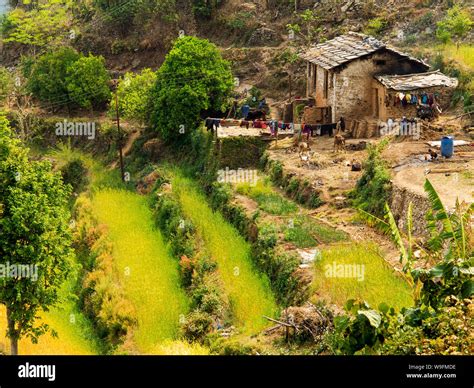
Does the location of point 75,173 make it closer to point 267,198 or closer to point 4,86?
point 4,86

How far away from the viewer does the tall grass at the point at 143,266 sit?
909 inches

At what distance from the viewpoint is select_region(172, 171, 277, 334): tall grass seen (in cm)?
2175

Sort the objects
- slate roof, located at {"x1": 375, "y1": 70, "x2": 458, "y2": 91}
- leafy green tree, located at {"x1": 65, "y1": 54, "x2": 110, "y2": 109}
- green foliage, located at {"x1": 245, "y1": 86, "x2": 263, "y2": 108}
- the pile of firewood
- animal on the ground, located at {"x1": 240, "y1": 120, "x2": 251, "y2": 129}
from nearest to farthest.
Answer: the pile of firewood, slate roof, located at {"x1": 375, "y1": 70, "x2": 458, "y2": 91}, animal on the ground, located at {"x1": 240, "y1": 120, "x2": 251, "y2": 129}, green foliage, located at {"x1": 245, "y1": 86, "x2": 263, "y2": 108}, leafy green tree, located at {"x1": 65, "y1": 54, "x2": 110, "y2": 109}

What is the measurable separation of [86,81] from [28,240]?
88.1ft

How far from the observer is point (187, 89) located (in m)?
38.6

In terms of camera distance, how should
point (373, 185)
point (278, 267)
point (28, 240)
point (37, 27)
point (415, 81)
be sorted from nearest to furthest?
point (28, 240)
point (278, 267)
point (373, 185)
point (415, 81)
point (37, 27)

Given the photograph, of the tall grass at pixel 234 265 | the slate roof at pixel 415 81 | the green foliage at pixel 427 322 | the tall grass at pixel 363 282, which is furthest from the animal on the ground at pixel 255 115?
the green foliage at pixel 427 322

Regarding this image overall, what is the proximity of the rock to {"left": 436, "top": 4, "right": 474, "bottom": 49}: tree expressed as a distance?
12045mm

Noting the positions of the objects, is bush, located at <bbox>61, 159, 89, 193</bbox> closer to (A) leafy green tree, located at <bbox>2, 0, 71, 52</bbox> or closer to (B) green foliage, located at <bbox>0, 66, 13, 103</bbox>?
(B) green foliage, located at <bbox>0, 66, 13, 103</bbox>

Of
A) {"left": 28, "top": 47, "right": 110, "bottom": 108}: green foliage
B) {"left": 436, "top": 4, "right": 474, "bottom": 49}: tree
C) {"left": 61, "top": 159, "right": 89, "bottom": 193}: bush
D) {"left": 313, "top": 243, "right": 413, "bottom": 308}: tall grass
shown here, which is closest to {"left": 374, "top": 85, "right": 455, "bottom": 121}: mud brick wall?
{"left": 436, "top": 4, "right": 474, "bottom": 49}: tree

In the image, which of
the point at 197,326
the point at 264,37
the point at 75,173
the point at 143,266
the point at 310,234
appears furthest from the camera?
the point at 264,37

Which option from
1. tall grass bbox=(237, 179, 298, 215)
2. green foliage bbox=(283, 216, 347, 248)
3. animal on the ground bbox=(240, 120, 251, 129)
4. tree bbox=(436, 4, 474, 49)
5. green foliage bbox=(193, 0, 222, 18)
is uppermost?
green foliage bbox=(193, 0, 222, 18)

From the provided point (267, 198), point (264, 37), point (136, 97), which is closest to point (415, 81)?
point (267, 198)

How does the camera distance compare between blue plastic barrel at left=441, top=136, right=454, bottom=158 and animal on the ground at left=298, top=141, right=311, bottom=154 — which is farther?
animal on the ground at left=298, top=141, right=311, bottom=154
